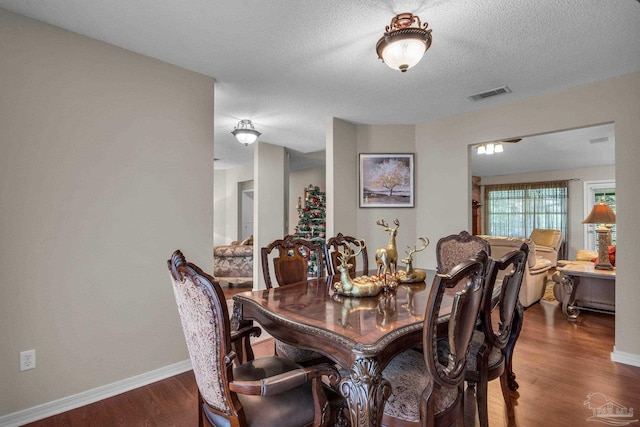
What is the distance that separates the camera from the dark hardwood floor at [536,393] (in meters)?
1.93

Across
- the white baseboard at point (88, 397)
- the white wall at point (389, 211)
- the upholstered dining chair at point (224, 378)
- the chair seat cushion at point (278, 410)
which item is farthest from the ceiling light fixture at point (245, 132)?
the chair seat cushion at point (278, 410)

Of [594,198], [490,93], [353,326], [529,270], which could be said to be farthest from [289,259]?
[594,198]

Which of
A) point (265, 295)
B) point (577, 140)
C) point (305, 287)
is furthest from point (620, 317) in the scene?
point (577, 140)

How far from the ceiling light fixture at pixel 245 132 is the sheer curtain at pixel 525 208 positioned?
7.65 meters

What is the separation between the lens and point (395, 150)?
4289 millimetres

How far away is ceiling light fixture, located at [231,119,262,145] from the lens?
394 cm

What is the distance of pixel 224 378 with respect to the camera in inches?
42.1

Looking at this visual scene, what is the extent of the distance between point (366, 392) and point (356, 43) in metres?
2.21

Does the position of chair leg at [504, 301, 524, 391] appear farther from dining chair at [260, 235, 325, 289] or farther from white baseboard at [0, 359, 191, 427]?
white baseboard at [0, 359, 191, 427]

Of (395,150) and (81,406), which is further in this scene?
(395,150)

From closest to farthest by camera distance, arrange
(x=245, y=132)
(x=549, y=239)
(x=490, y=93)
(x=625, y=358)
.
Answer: (x=625, y=358) < (x=490, y=93) < (x=245, y=132) < (x=549, y=239)

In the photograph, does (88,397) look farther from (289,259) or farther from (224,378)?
(224,378)

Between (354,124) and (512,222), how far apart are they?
6.70 m

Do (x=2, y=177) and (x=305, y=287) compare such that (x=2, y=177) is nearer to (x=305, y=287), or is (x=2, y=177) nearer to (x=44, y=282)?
(x=44, y=282)
